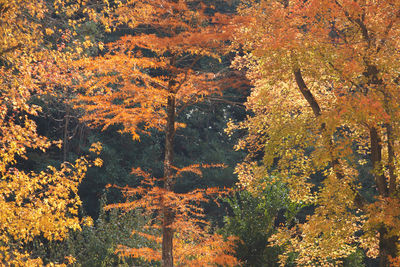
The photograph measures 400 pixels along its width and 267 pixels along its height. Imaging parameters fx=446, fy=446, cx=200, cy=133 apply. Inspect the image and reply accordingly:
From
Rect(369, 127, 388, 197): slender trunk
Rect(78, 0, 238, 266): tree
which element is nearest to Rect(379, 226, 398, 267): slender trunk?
Rect(369, 127, 388, 197): slender trunk

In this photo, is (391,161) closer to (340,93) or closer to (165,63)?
(340,93)

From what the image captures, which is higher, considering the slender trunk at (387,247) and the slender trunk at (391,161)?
the slender trunk at (391,161)

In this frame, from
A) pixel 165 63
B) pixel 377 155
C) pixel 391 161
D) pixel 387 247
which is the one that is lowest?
pixel 387 247

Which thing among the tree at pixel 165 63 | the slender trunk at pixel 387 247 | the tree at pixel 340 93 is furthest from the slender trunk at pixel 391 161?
the tree at pixel 165 63

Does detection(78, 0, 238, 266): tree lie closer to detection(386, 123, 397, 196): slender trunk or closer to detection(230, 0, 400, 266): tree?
detection(230, 0, 400, 266): tree

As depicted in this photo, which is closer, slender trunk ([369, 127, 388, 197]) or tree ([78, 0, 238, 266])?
tree ([78, 0, 238, 266])

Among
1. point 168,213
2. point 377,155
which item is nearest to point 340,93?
point 377,155

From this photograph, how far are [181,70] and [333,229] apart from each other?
16.6 ft

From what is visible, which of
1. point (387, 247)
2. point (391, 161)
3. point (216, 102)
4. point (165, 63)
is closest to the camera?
point (391, 161)

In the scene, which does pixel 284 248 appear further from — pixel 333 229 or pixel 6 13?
pixel 6 13

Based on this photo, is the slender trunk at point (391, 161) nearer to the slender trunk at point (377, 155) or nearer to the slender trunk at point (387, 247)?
the slender trunk at point (377, 155)

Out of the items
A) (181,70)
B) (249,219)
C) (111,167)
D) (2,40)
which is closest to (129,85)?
(181,70)

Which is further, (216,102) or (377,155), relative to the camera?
(216,102)

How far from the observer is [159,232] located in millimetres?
14688
